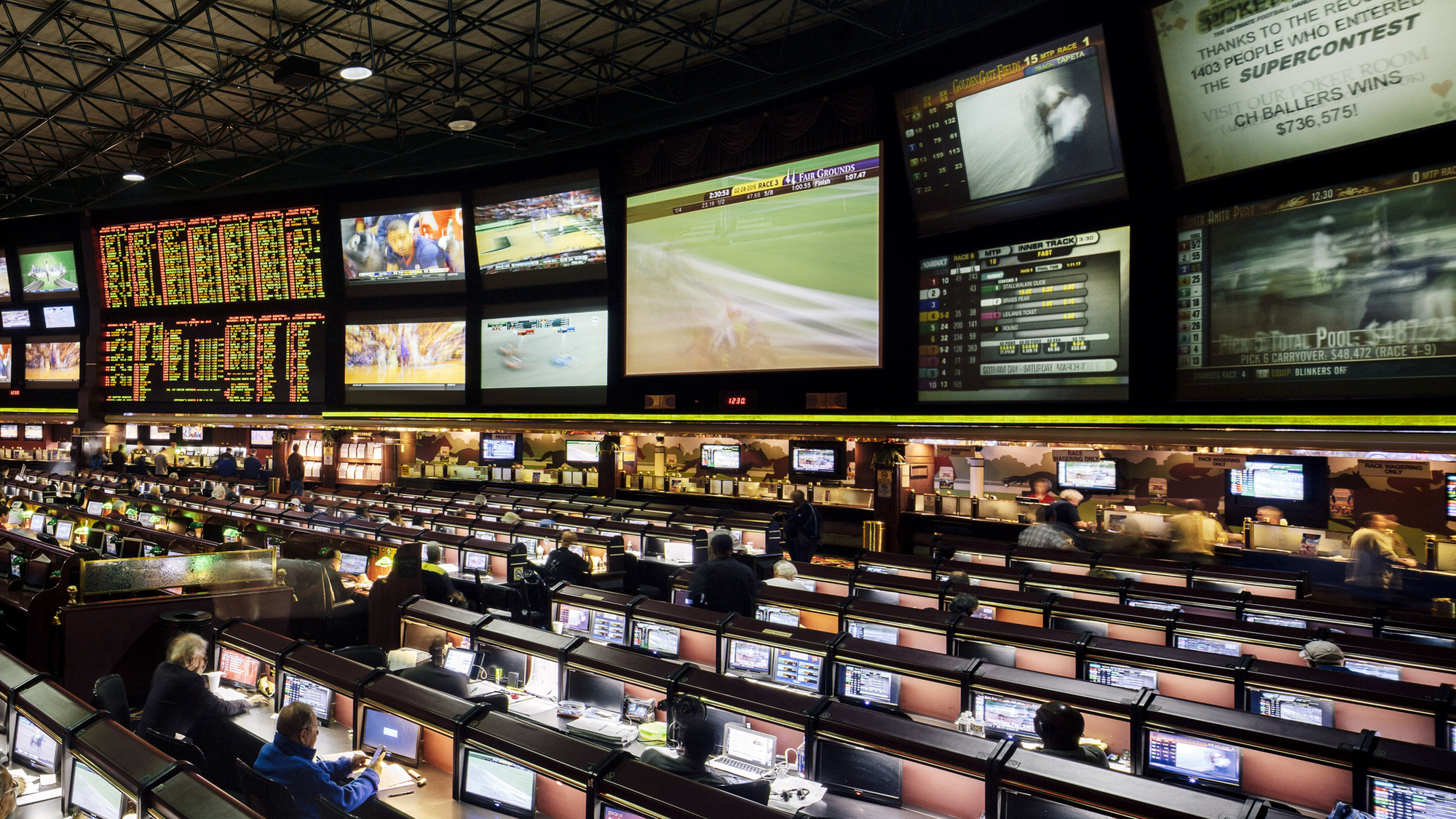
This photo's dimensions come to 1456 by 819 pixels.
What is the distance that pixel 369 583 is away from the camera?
8086 millimetres

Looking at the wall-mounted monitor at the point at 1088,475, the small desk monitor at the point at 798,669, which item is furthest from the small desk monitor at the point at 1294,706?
the wall-mounted monitor at the point at 1088,475

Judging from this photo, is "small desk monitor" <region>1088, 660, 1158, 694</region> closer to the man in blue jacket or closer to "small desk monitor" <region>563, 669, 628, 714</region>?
"small desk monitor" <region>563, 669, 628, 714</region>

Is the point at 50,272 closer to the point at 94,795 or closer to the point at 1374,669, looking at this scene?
the point at 94,795

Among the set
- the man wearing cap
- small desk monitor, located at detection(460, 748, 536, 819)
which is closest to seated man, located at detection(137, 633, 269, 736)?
small desk monitor, located at detection(460, 748, 536, 819)

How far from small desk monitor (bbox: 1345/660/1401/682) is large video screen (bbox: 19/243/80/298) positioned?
2533 centimetres

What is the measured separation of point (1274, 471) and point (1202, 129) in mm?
3936

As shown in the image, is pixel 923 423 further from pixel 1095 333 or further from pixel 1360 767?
pixel 1360 767

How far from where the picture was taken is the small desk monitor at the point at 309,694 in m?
4.61

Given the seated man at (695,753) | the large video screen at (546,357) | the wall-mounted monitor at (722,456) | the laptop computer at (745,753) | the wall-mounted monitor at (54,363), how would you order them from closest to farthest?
the seated man at (695,753) < the laptop computer at (745,753) < the wall-mounted monitor at (722,456) < the large video screen at (546,357) < the wall-mounted monitor at (54,363)

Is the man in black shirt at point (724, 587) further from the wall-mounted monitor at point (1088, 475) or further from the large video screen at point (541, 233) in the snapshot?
the large video screen at point (541, 233)

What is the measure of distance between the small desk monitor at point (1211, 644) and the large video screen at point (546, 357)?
11.0m

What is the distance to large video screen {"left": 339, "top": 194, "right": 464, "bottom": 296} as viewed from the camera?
1697cm

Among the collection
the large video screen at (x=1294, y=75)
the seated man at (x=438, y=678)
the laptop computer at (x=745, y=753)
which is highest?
the large video screen at (x=1294, y=75)

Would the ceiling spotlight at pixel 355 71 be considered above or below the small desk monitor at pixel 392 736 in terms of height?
above
